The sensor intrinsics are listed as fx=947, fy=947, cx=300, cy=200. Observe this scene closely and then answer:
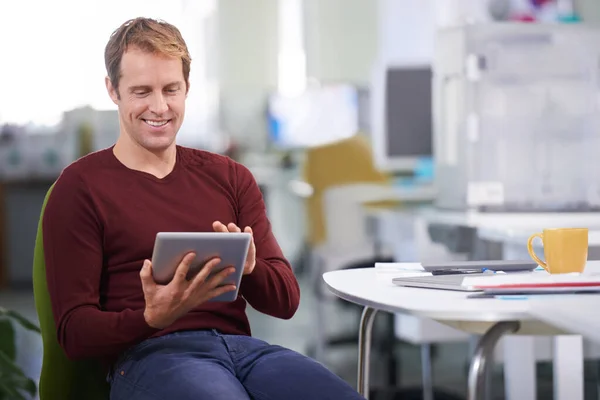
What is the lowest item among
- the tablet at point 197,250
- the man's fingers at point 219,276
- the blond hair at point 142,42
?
the man's fingers at point 219,276

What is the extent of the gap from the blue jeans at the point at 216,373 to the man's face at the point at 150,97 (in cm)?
32

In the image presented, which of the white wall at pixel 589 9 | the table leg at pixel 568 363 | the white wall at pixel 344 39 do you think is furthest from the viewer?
the white wall at pixel 344 39

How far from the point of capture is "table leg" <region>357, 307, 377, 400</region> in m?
1.62

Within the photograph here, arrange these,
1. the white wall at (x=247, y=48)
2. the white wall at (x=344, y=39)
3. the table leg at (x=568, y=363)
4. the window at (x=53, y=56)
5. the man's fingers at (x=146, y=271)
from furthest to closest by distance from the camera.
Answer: the white wall at (x=247, y=48) → the white wall at (x=344, y=39) → the window at (x=53, y=56) → the table leg at (x=568, y=363) → the man's fingers at (x=146, y=271)

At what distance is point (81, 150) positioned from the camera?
6926 mm

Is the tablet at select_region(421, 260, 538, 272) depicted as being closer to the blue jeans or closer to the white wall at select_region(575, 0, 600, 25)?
the blue jeans

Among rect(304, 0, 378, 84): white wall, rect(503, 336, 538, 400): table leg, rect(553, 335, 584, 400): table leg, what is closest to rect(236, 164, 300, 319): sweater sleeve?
rect(553, 335, 584, 400): table leg

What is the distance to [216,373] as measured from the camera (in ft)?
4.34

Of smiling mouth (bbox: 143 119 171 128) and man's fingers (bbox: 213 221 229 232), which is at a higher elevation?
smiling mouth (bbox: 143 119 171 128)

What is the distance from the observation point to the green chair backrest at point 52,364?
57.9 inches

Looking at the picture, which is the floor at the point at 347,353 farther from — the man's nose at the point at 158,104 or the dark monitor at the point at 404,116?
the man's nose at the point at 158,104

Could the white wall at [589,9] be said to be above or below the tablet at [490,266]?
above

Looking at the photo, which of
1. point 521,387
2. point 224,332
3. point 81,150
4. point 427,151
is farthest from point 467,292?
point 81,150

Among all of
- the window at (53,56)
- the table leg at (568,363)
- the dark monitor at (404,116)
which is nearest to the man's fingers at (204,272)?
the table leg at (568,363)
